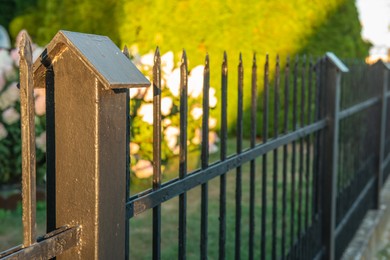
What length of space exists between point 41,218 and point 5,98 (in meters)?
1.00

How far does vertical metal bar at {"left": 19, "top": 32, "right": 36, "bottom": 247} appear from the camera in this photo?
1.09 meters

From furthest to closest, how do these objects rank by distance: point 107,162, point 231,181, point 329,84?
point 231,181, point 329,84, point 107,162

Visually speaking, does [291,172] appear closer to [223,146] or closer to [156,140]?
[223,146]

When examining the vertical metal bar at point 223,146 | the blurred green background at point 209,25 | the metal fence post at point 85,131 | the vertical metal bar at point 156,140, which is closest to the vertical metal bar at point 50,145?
the metal fence post at point 85,131

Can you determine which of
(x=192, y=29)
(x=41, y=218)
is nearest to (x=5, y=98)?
(x=41, y=218)

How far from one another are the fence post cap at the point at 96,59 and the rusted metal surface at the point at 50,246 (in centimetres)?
32

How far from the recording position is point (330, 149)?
365 centimetres

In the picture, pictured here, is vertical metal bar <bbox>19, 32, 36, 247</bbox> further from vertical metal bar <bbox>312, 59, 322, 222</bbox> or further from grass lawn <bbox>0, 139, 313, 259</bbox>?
grass lawn <bbox>0, 139, 313, 259</bbox>

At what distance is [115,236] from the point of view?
136 cm

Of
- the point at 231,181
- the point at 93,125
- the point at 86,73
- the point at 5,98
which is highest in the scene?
the point at 86,73

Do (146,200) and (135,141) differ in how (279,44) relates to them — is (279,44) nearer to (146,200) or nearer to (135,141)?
(135,141)

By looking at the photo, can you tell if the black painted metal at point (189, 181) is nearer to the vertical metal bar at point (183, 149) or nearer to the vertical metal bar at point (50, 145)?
the vertical metal bar at point (183, 149)

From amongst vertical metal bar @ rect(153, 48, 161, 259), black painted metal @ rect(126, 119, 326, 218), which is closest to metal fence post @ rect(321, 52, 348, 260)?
black painted metal @ rect(126, 119, 326, 218)

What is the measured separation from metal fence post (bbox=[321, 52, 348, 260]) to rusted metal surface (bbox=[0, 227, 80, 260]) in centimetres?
259
